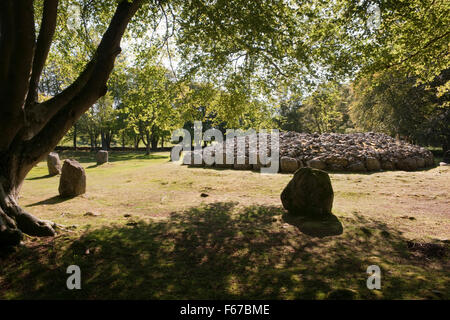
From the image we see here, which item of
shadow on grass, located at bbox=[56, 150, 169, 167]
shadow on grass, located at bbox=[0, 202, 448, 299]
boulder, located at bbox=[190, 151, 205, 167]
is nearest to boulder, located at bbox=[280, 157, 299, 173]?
boulder, located at bbox=[190, 151, 205, 167]

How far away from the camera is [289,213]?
748 cm

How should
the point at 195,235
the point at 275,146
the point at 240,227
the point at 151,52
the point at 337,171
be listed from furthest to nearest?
the point at 275,146 < the point at 337,171 < the point at 151,52 < the point at 240,227 < the point at 195,235

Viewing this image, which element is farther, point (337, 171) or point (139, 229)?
point (337, 171)

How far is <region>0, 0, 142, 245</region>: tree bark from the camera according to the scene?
14.3 feet

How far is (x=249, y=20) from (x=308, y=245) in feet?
18.8

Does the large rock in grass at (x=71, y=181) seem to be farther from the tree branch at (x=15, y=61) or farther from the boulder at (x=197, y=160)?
the boulder at (x=197, y=160)

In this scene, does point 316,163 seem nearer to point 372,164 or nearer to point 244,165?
point 372,164

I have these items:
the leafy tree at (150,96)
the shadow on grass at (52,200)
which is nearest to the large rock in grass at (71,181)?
the shadow on grass at (52,200)

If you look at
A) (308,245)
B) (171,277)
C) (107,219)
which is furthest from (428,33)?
(107,219)

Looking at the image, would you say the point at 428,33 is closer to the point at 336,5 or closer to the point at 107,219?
the point at 336,5

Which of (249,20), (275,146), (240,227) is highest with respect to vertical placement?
(249,20)

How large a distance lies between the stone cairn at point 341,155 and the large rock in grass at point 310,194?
26.6 feet

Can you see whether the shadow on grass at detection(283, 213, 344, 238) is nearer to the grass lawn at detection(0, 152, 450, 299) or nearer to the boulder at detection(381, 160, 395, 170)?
the grass lawn at detection(0, 152, 450, 299)

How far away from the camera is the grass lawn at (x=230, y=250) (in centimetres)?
336
